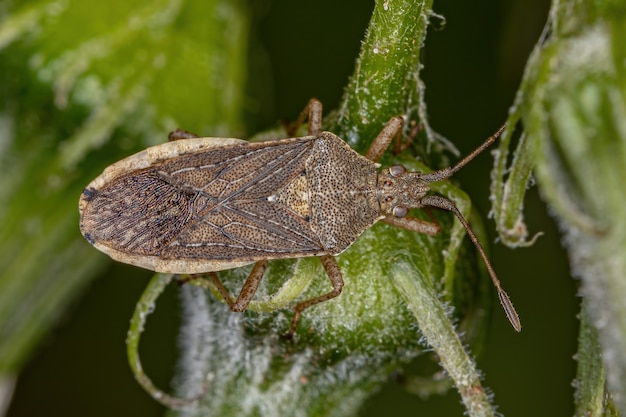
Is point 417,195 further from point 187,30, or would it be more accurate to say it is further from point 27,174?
point 27,174

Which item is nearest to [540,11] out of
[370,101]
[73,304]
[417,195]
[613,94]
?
[417,195]

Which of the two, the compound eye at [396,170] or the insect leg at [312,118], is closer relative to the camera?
the compound eye at [396,170]

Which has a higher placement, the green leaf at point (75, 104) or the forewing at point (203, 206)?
the green leaf at point (75, 104)

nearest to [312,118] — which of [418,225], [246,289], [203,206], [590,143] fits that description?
[203,206]

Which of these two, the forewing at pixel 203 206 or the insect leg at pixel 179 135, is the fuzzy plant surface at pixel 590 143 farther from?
the insect leg at pixel 179 135

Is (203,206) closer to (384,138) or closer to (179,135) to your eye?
(179,135)

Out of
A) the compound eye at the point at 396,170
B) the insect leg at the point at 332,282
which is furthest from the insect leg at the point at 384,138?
the insect leg at the point at 332,282
